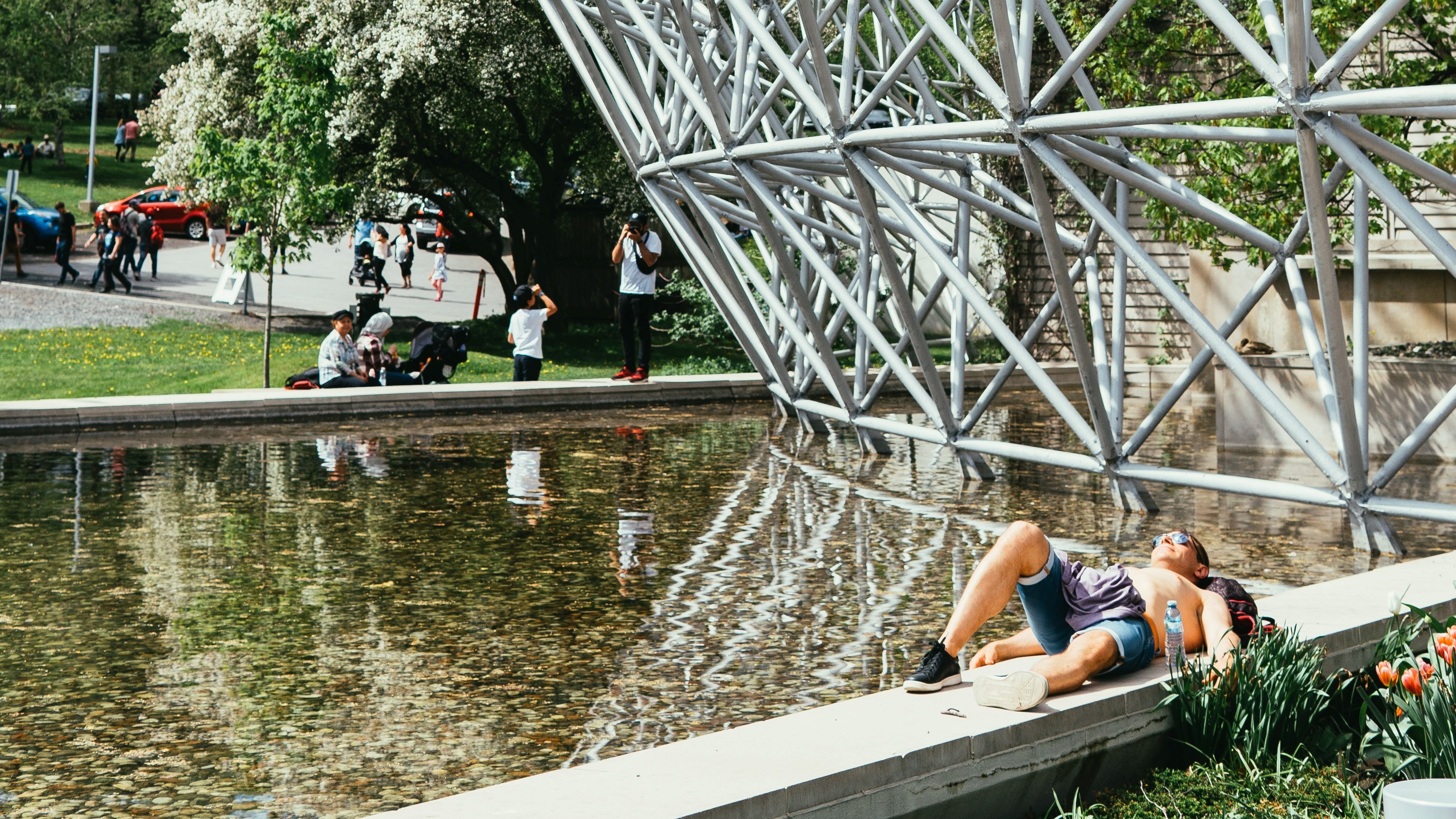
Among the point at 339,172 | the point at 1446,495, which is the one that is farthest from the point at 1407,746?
the point at 339,172

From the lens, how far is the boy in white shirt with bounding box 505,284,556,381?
60.7 ft

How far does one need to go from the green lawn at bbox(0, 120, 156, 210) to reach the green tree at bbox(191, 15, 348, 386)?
101 feet

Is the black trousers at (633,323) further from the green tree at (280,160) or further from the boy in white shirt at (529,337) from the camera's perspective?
the green tree at (280,160)

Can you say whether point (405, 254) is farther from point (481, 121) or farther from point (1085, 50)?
point (1085, 50)

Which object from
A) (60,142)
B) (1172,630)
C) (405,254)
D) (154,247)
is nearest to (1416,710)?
(1172,630)

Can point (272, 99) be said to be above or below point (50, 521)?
above

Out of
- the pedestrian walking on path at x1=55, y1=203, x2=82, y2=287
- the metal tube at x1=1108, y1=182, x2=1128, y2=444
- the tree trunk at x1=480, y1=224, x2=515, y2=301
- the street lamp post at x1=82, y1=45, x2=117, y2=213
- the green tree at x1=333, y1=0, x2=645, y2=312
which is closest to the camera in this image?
the metal tube at x1=1108, y1=182, x2=1128, y2=444

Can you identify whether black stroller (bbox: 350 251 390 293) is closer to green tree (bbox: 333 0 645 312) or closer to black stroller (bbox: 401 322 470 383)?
green tree (bbox: 333 0 645 312)

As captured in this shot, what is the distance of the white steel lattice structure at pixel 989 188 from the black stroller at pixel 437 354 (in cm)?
427

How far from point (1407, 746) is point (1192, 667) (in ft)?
2.18

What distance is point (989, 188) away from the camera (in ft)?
41.0

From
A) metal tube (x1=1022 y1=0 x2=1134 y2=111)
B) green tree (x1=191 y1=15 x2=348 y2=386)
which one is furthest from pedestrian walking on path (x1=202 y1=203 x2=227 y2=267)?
metal tube (x1=1022 y1=0 x2=1134 y2=111)

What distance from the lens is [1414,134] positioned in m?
17.0

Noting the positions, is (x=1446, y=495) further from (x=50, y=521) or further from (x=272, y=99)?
(x=272, y=99)
